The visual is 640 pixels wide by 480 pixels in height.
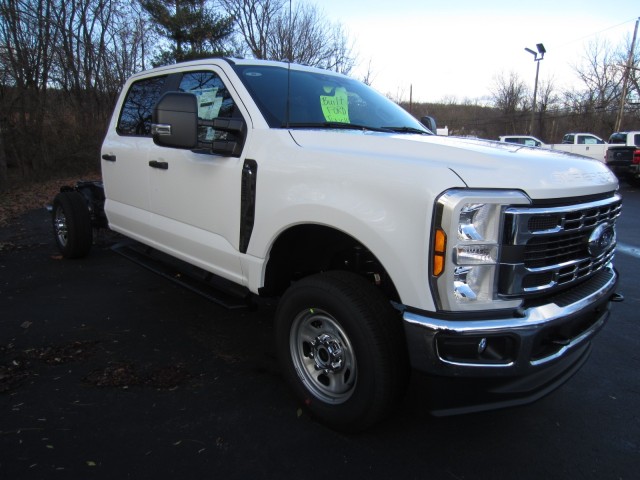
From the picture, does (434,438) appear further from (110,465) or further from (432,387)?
(110,465)

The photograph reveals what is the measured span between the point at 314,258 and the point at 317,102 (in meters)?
1.16

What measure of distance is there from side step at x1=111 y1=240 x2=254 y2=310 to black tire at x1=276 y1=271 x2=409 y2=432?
1.89ft

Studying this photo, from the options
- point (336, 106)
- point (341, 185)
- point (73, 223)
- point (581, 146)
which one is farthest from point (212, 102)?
point (581, 146)

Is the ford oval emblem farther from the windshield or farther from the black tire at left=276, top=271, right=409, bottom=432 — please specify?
the windshield

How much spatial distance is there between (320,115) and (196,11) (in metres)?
21.8

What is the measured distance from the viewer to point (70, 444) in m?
2.41

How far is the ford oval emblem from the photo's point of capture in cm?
235

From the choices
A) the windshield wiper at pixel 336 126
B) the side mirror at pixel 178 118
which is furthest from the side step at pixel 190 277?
the windshield wiper at pixel 336 126

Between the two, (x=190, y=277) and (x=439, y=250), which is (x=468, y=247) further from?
(x=190, y=277)

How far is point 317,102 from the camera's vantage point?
3.37 m

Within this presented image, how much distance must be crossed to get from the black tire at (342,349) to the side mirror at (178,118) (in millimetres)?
1163

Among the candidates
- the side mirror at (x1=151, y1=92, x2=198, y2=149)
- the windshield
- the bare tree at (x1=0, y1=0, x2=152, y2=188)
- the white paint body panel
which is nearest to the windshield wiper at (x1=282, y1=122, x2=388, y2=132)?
the windshield

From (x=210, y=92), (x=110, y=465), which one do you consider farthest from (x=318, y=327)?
(x=210, y=92)

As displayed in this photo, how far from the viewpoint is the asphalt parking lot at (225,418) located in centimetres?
229
